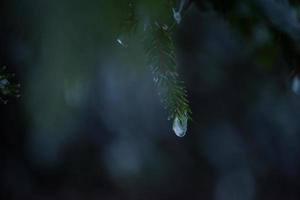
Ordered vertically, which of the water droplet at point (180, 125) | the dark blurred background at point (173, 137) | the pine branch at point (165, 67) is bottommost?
the pine branch at point (165, 67)

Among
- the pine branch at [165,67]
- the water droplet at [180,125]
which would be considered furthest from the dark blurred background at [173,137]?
the pine branch at [165,67]

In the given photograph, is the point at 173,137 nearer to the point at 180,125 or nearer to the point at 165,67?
the point at 180,125

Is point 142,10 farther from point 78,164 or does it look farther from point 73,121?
point 78,164

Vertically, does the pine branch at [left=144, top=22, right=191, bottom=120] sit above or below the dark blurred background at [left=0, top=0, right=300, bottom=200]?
below

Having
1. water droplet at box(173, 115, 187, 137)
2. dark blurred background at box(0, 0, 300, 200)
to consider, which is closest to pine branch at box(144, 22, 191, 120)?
water droplet at box(173, 115, 187, 137)

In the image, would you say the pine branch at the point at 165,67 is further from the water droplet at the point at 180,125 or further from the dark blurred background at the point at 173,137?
the dark blurred background at the point at 173,137

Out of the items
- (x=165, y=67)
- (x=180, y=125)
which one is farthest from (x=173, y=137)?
(x=165, y=67)

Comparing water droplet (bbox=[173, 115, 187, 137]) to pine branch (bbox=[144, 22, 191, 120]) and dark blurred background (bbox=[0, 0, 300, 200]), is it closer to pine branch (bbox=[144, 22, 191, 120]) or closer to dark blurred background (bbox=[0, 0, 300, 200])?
pine branch (bbox=[144, 22, 191, 120])

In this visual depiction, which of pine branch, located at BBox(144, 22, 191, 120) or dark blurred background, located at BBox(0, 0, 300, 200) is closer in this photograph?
pine branch, located at BBox(144, 22, 191, 120)

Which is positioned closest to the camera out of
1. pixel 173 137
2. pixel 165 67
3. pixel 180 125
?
pixel 165 67
